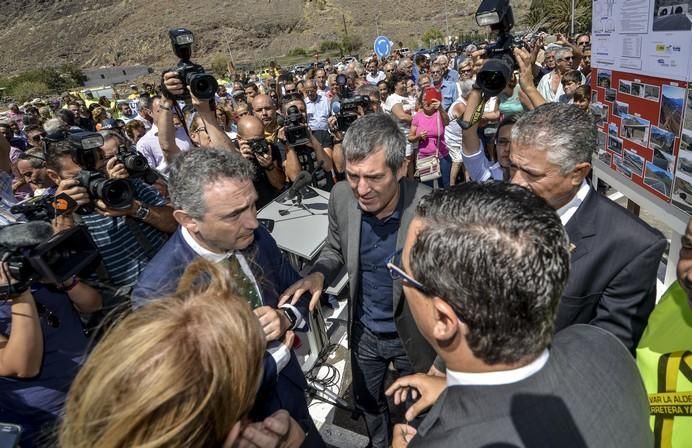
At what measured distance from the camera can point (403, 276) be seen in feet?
3.84

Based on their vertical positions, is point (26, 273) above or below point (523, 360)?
above

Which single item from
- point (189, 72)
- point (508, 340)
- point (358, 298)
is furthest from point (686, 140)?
point (189, 72)

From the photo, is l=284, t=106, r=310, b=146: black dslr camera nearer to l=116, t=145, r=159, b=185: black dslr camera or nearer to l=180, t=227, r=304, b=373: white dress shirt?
l=116, t=145, r=159, b=185: black dslr camera

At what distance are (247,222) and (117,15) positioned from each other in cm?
10190

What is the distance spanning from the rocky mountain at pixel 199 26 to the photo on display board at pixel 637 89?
65.7 meters

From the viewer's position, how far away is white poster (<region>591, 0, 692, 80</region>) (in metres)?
2.55

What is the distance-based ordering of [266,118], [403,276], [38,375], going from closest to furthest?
[403,276]
[38,375]
[266,118]

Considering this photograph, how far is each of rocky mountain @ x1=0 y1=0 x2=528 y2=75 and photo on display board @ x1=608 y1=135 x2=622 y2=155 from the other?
65.3 meters

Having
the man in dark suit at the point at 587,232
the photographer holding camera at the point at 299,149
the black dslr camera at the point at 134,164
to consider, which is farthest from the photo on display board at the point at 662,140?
the black dslr camera at the point at 134,164

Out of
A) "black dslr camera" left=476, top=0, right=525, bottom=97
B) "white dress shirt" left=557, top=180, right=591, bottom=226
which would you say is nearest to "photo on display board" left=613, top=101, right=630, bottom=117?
"black dslr camera" left=476, top=0, right=525, bottom=97

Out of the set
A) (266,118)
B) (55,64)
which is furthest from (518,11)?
(55,64)

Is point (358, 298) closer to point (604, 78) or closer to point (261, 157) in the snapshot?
point (261, 157)

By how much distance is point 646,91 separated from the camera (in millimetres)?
3006

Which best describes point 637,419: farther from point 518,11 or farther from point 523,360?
point 518,11
